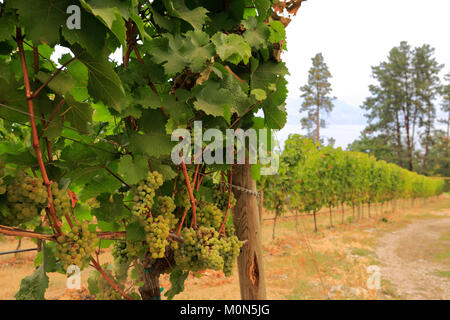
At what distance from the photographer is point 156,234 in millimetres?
1143

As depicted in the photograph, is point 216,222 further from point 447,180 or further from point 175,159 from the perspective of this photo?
point 447,180

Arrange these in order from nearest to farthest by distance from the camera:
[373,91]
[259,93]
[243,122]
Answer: [259,93], [243,122], [373,91]

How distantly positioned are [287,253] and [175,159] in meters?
8.55

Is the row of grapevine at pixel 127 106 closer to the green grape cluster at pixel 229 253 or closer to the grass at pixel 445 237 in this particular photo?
the green grape cluster at pixel 229 253

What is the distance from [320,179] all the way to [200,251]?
12.1m

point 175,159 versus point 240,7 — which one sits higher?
point 240,7

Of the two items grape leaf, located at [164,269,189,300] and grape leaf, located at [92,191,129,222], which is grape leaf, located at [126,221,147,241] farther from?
grape leaf, located at [164,269,189,300]

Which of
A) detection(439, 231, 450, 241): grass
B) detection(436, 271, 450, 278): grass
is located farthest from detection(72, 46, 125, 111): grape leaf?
detection(439, 231, 450, 241): grass

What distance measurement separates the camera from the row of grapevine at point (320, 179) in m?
10.4

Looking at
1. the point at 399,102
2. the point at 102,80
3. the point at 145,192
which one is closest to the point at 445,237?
the point at 145,192

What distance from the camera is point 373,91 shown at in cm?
4747

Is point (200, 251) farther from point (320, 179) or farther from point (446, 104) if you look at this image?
point (446, 104)

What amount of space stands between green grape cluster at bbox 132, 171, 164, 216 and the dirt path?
24.1ft
